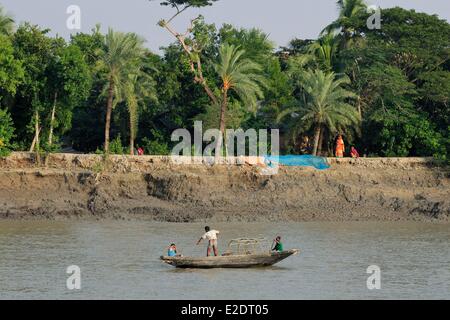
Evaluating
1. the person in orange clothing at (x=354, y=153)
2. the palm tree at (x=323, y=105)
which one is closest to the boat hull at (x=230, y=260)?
the palm tree at (x=323, y=105)

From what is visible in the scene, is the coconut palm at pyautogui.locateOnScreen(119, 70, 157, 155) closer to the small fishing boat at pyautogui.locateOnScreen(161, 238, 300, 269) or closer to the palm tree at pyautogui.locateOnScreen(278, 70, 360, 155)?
the palm tree at pyautogui.locateOnScreen(278, 70, 360, 155)

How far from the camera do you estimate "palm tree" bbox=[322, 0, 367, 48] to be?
67875 mm

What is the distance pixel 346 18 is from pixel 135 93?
44.9 feet

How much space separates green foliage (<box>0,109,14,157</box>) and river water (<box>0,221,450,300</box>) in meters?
5.83

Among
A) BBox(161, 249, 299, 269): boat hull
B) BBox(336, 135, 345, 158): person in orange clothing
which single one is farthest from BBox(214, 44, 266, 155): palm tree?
BBox(161, 249, 299, 269): boat hull

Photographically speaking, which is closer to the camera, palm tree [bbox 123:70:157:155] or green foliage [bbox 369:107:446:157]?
palm tree [bbox 123:70:157:155]

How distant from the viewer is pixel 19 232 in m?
48.2

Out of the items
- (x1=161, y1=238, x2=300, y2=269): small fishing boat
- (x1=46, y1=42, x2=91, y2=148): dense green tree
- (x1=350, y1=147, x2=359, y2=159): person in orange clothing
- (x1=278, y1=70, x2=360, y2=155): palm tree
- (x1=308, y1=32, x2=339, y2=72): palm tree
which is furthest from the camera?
(x1=308, y1=32, x2=339, y2=72): palm tree

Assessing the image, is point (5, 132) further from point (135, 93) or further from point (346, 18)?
point (346, 18)

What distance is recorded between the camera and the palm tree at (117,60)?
5812 centimetres

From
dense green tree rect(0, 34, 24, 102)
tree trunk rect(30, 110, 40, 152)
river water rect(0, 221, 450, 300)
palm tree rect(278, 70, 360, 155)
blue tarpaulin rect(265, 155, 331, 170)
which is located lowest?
river water rect(0, 221, 450, 300)
